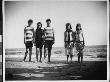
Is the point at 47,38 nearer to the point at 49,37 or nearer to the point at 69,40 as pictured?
the point at 49,37

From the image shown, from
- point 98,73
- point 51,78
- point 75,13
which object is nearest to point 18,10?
point 75,13

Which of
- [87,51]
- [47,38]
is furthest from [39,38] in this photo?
[87,51]

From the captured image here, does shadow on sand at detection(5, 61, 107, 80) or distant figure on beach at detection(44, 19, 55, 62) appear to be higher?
distant figure on beach at detection(44, 19, 55, 62)

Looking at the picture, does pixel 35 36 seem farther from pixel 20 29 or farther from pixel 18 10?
pixel 18 10

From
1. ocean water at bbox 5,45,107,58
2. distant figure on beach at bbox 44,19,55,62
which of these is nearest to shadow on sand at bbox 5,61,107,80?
ocean water at bbox 5,45,107,58

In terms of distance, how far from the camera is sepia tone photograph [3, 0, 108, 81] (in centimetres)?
396

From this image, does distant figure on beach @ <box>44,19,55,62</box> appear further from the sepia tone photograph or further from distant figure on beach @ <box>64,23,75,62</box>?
distant figure on beach @ <box>64,23,75,62</box>

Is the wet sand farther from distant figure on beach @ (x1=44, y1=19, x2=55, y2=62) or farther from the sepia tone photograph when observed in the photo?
distant figure on beach @ (x1=44, y1=19, x2=55, y2=62)

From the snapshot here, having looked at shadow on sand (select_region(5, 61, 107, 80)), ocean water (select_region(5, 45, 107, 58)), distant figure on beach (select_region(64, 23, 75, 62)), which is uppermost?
distant figure on beach (select_region(64, 23, 75, 62))

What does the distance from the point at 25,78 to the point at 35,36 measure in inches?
28.6

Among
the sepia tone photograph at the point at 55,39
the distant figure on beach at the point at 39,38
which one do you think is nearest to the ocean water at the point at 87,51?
the sepia tone photograph at the point at 55,39

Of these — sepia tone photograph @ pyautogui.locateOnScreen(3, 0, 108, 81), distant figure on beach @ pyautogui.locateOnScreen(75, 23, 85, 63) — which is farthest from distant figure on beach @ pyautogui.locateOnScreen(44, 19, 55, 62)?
distant figure on beach @ pyautogui.locateOnScreen(75, 23, 85, 63)

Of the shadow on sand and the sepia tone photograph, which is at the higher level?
the sepia tone photograph

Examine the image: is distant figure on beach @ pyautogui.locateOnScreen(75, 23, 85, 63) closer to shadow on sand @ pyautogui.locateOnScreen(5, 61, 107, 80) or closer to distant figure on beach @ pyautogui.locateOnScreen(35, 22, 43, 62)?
shadow on sand @ pyautogui.locateOnScreen(5, 61, 107, 80)
